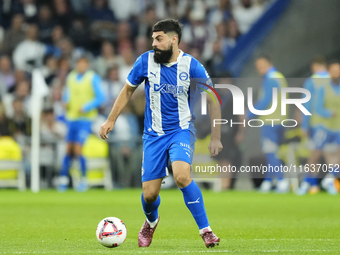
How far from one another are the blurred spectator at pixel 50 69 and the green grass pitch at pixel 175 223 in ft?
14.8

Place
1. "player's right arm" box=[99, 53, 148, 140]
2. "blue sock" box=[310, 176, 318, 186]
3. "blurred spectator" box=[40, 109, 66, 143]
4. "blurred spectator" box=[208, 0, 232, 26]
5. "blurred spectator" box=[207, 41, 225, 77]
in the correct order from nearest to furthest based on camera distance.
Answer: "player's right arm" box=[99, 53, 148, 140], "blue sock" box=[310, 176, 318, 186], "blurred spectator" box=[40, 109, 66, 143], "blurred spectator" box=[207, 41, 225, 77], "blurred spectator" box=[208, 0, 232, 26]

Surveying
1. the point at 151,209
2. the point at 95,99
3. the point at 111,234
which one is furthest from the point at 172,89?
the point at 95,99

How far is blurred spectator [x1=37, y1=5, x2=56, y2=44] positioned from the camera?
19.5 metres

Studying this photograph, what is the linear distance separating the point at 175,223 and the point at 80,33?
38.5 ft

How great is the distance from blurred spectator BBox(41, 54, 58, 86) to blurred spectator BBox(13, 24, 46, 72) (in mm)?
315

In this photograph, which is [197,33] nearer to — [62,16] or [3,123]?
[62,16]

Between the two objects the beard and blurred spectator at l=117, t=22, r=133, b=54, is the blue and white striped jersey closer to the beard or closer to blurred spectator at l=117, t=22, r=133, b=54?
the beard

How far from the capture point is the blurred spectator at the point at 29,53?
18828 millimetres

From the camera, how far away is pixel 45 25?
1958cm

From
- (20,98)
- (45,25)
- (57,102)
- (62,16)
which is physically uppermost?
(62,16)

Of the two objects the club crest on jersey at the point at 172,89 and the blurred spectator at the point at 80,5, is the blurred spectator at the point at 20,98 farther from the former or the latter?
the club crest on jersey at the point at 172,89

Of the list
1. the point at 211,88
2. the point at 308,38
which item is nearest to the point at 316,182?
the point at 308,38

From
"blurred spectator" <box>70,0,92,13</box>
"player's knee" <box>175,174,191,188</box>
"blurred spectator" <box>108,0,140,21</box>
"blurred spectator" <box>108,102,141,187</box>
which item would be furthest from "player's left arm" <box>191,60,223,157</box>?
"blurred spectator" <box>108,0,140,21</box>

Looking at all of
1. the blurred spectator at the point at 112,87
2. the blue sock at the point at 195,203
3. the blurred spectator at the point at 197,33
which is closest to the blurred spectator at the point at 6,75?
the blurred spectator at the point at 112,87
